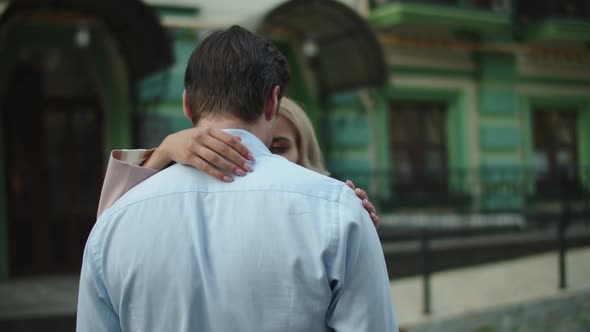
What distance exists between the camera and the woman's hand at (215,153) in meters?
1.49

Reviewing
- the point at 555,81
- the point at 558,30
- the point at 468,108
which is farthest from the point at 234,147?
the point at 555,81

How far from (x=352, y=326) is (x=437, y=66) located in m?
9.69

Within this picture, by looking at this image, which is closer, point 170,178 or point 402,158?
point 170,178

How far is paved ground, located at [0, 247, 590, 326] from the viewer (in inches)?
248

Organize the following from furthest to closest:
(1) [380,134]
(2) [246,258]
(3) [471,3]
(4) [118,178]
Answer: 1. (3) [471,3]
2. (1) [380,134]
3. (4) [118,178]
4. (2) [246,258]

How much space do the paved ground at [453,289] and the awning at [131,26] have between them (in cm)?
267

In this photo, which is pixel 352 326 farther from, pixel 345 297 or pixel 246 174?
pixel 246 174

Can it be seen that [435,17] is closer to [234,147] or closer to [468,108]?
[468,108]

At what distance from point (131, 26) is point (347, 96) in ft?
11.3

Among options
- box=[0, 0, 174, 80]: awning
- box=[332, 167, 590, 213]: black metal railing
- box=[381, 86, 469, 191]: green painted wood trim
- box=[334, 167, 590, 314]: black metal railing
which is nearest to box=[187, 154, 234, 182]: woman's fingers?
box=[0, 0, 174, 80]: awning

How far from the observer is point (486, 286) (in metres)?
7.48

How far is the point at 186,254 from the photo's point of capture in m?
1.44

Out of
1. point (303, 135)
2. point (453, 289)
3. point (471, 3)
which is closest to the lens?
point (303, 135)

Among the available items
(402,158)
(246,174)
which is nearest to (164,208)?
(246,174)
